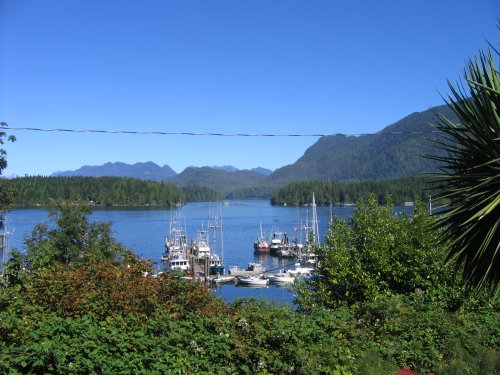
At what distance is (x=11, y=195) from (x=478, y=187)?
20356 mm

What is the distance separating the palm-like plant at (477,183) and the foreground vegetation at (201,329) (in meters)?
1.00

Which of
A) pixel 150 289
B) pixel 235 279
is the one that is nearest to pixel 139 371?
pixel 150 289

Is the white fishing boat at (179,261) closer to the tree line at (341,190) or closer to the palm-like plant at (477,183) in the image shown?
the palm-like plant at (477,183)

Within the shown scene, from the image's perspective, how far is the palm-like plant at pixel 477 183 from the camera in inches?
226

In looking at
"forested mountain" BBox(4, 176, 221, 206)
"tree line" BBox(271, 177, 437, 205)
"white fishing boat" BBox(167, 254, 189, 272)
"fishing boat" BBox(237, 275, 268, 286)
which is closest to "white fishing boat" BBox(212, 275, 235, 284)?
"fishing boat" BBox(237, 275, 268, 286)

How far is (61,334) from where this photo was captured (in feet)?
16.5

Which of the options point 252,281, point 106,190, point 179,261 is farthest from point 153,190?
point 252,281

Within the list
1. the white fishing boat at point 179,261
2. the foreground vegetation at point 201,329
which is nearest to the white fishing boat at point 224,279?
the white fishing boat at point 179,261

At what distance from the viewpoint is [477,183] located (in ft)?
20.0

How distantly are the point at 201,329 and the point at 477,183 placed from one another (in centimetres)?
364

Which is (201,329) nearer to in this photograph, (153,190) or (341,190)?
(341,190)

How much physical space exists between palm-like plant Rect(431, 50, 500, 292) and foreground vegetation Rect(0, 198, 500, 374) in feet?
3.29

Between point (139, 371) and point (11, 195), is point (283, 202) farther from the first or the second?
point (139, 371)

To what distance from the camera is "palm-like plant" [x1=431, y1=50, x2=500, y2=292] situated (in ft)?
18.8
